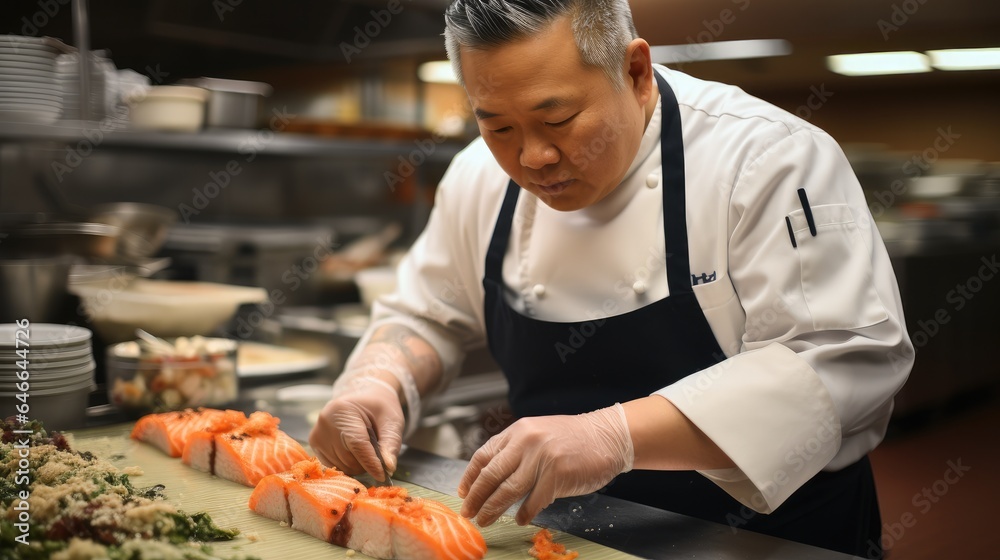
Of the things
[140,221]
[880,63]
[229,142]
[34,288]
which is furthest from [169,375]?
[880,63]

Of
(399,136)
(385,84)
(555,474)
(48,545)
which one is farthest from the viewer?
(385,84)

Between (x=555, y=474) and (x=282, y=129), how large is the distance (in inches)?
149

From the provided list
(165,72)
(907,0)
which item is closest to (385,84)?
(165,72)

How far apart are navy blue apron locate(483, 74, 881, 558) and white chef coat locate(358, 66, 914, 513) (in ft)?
0.11

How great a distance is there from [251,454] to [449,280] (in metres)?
0.67

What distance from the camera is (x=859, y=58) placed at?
3.62 meters

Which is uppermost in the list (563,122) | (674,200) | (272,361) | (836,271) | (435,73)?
(435,73)

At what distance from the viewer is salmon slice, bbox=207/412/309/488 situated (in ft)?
5.85

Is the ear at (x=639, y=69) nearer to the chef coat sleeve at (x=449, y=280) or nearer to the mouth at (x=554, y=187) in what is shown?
the mouth at (x=554, y=187)

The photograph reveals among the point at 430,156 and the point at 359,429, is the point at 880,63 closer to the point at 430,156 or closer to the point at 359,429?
the point at 430,156

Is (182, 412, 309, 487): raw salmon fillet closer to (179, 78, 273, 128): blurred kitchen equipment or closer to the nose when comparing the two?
the nose

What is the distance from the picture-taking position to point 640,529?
1532mm

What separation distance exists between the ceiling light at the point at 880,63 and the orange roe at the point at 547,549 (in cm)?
293

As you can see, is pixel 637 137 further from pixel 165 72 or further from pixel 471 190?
pixel 165 72
